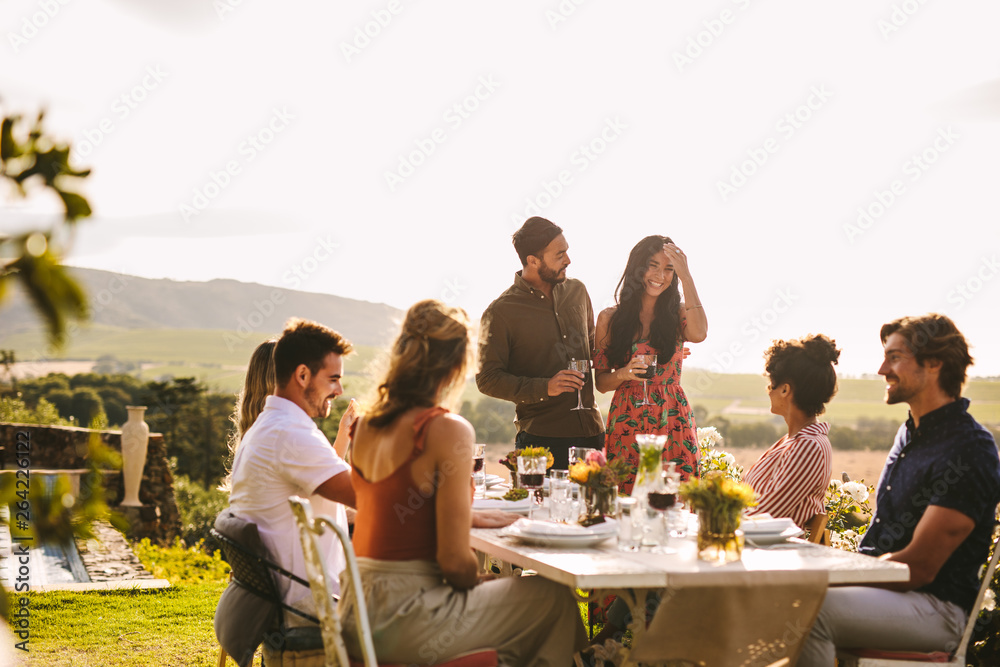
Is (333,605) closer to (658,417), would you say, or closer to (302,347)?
(302,347)

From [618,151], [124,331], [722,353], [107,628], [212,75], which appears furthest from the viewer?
[124,331]

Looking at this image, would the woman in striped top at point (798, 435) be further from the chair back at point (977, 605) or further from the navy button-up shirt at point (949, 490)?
the chair back at point (977, 605)

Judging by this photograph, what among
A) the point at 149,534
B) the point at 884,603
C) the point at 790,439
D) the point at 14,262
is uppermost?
the point at 14,262

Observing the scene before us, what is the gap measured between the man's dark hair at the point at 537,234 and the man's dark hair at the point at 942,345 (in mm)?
1835

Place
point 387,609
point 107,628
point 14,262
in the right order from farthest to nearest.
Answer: point 107,628
point 387,609
point 14,262

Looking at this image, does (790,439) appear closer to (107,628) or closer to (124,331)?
(107,628)

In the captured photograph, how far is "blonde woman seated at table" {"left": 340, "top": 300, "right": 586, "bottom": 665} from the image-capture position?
2.36 metres

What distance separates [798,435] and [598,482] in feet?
2.64

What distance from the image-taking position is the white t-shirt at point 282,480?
2.85m

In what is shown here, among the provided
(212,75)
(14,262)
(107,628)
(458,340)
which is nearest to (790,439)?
(458,340)

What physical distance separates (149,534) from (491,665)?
31.7 feet

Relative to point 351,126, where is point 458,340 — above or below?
below

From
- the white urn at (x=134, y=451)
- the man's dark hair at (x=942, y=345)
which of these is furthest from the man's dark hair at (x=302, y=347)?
the white urn at (x=134, y=451)

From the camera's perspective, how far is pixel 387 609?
93.0 inches
